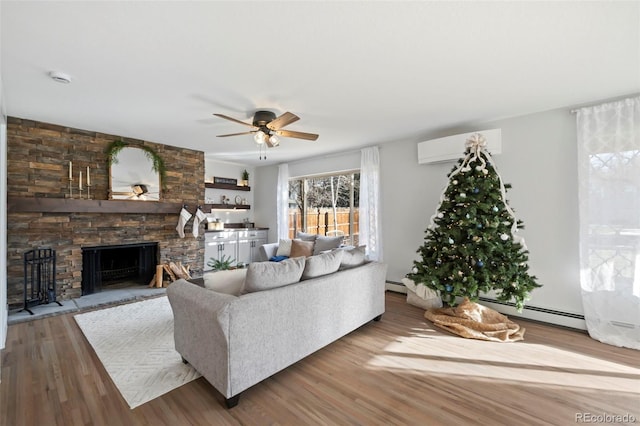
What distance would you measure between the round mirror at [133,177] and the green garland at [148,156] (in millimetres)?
25

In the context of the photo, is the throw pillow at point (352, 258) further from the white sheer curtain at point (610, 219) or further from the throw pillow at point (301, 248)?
the white sheer curtain at point (610, 219)

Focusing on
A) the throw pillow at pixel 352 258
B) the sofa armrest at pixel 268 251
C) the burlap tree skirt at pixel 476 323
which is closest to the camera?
the burlap tree skirt at pixel 476 323

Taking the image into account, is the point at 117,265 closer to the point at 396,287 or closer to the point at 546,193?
the point at 396,287

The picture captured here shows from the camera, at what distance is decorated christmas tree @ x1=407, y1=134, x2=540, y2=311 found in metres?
3.03

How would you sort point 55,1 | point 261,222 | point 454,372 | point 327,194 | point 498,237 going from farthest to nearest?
point 261,222 < point 327,194 < point 498,237 < point 454,372 < point 55,1

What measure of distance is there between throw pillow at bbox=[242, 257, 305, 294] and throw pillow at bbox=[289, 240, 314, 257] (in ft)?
8.56

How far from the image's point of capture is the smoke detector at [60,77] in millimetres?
2377

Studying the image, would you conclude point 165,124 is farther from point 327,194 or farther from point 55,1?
point 327,194

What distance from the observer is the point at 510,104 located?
123 inches

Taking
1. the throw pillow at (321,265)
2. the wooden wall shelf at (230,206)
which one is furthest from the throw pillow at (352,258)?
the wooden wall shelf at (230,206)

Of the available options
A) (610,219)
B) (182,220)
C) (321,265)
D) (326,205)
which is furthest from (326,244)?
(610,219)

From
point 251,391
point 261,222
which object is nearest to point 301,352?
point 251,391

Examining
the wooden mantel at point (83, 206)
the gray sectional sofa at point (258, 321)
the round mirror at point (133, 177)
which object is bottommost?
the gray sectional sofa at point (258, 321)

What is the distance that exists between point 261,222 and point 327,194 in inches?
82.2
